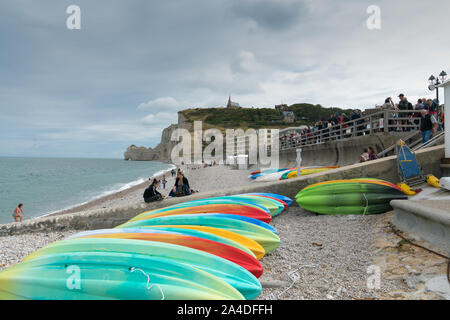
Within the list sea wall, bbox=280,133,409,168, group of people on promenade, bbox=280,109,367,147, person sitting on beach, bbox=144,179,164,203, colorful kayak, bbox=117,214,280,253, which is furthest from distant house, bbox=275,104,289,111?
colorful kayak, bbox=117,214,280,253

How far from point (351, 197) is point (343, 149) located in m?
8.69

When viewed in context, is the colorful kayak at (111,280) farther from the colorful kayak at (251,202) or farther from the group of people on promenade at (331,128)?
the group of people on promenade at (331,128)

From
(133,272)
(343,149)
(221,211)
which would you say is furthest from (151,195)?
(343,149)

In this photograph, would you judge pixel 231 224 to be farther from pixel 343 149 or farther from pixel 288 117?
pixel 288 117

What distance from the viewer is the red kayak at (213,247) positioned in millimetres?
3369

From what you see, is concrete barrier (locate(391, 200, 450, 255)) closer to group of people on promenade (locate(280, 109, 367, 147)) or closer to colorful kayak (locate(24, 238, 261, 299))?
colorful kayak (locate(24, 238, 261, 299))

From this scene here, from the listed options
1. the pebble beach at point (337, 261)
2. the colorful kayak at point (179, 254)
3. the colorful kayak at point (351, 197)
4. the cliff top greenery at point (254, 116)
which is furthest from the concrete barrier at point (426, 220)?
the cliff top greenery at point (254, 116)

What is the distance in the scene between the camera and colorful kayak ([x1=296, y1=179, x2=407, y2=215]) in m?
5.83

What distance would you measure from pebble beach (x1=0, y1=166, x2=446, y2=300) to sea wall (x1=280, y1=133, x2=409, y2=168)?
6.61 m

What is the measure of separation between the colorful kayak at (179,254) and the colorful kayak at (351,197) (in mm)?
3927

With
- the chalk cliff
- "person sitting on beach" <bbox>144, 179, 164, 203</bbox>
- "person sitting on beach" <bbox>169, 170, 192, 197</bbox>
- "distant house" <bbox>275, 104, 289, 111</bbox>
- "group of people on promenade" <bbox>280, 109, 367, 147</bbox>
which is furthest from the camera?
the chalk cliff

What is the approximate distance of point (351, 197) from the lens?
600 centimetres

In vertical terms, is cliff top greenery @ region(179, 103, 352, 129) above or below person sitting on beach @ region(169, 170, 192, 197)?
above
